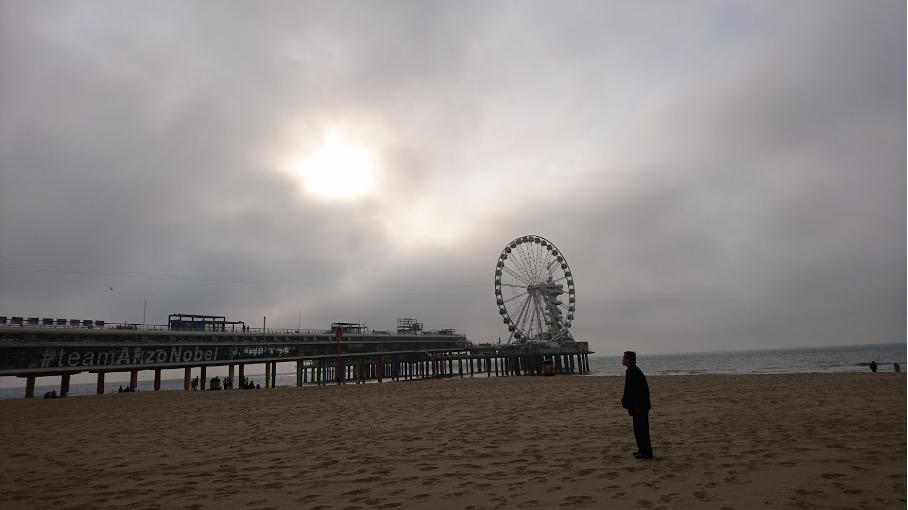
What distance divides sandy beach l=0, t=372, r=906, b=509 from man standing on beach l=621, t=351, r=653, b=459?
0.21m

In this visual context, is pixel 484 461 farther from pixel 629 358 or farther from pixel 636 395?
pixel 629 358

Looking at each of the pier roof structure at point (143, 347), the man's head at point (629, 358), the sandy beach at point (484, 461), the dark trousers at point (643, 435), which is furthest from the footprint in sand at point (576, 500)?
the pier roof structure at point (143, 347)

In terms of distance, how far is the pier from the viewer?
42.8m

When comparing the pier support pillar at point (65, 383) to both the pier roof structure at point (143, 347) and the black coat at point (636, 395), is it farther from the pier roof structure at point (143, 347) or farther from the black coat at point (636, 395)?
A: the black coat at point (636, 395)

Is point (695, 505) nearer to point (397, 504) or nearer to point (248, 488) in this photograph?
point (397, 504)

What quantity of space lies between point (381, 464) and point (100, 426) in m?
10.6

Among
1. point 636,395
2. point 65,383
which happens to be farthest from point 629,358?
point 65,383

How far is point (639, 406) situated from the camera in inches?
286

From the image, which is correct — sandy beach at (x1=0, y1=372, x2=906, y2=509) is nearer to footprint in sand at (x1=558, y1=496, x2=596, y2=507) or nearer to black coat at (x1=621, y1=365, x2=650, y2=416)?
footprint in sand at (x1=558, y1=496, x2=596, y2=507)

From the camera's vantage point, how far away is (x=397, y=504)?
515cm

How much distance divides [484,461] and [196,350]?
5548 cm

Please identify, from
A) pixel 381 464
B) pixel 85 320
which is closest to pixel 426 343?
pixel 85 320

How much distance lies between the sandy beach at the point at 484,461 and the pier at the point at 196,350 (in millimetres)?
25654

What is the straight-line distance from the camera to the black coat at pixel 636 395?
7.27 m
